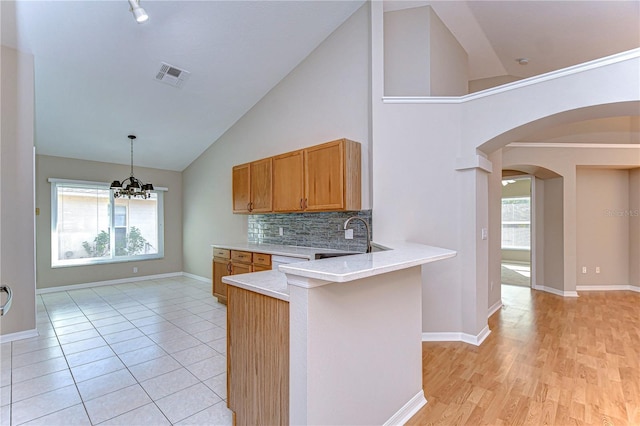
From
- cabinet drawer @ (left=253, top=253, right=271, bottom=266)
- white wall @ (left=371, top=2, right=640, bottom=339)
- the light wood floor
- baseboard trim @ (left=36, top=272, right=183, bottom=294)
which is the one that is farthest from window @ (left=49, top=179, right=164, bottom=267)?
the light wood floor

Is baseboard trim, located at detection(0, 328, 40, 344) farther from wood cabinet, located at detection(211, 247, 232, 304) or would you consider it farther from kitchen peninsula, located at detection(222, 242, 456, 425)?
kitchen peninsula, located at detection(222, 242, 456, 425)

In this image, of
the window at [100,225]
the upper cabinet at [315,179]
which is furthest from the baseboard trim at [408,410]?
the window at [100,225]

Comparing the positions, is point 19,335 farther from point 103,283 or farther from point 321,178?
point 321,178

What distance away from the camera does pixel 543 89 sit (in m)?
Result: 2.74

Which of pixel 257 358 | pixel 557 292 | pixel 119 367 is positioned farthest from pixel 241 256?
pixel 557 292

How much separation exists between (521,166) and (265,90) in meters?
4.51

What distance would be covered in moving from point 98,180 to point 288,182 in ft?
14.5

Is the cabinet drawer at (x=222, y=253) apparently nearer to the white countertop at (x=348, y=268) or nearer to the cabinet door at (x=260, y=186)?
the cabinet door at (x=260, y=186)

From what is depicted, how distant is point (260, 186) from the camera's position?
15.8 ft

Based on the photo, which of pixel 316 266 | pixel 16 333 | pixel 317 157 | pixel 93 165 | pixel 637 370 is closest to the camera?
pixel 316 266

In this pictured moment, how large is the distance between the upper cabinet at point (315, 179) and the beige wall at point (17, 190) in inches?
106

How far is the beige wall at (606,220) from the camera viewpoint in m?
5.49

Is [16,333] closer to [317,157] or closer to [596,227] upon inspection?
[317,157]

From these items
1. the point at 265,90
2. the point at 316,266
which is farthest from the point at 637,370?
the point at 265,90
